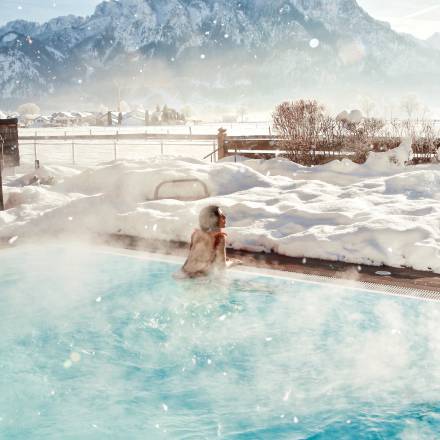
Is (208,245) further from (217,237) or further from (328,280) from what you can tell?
(328,280)

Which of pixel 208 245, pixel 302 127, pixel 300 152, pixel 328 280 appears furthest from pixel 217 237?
pixel 302 127

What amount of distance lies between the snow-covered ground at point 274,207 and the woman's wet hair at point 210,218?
1.54 metres

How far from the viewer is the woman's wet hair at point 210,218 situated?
6.39 meters

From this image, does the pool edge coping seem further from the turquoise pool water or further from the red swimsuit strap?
the red swimsuit strap

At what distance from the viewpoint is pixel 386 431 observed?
4.57 meters

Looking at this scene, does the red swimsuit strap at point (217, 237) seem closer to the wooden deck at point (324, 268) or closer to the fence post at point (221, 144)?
the wooden deck at point (324, 268)

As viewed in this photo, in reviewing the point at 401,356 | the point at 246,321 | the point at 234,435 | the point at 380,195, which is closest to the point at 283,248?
the point at 246,321

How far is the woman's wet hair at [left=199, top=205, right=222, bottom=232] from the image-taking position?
6391 mm

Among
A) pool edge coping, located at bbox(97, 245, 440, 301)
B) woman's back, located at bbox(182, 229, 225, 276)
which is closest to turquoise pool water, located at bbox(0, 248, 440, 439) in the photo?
pool edge coping, located at bbox(97, 245, 440, 301)

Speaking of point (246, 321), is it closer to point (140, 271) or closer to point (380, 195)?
point (140, 271)

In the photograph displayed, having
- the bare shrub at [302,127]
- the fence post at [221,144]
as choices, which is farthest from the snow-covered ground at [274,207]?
the fence post at [221,144]

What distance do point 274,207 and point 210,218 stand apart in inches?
151

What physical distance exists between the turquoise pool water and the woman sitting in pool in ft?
0.62

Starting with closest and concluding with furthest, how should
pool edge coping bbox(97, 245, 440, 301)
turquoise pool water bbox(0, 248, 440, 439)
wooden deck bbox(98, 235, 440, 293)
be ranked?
turquoise pool water bbox(0, 248, 440, 439)
pool edge coping bbox(97, 245, 440, 301)
wooden deck bbox(98, 235, 440, 293)
